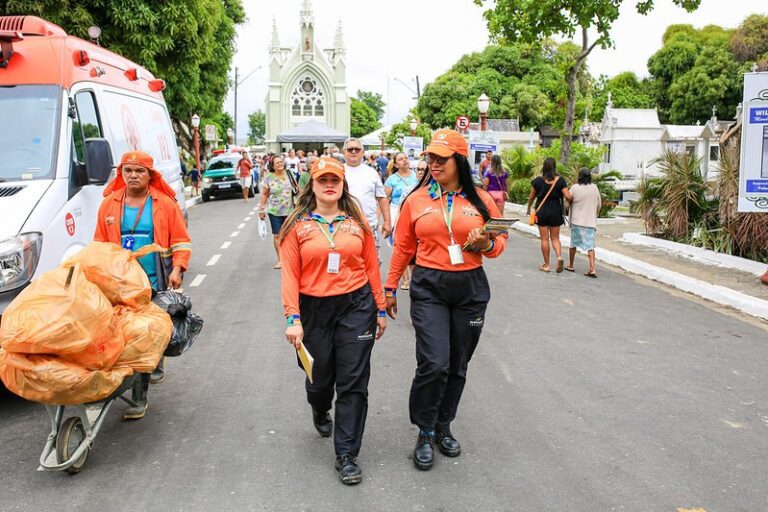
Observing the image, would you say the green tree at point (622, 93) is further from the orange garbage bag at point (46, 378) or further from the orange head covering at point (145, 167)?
the orange garbage bag at point (46, 378)

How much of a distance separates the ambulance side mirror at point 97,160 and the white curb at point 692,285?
4563 millimetres

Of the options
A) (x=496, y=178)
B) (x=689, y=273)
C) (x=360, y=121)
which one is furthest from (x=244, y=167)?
(x=360, y=121)

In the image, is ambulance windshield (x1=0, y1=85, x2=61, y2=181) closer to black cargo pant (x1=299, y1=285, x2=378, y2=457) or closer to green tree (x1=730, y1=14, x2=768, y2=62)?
black cargo pant (x1=299, y1=285, x2=378, y2=457)

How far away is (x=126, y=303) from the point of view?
4426 millimetres

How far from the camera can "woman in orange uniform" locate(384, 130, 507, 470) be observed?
4.47 metres

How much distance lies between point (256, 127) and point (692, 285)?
15182cm

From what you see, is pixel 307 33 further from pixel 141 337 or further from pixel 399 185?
pixel 141 337

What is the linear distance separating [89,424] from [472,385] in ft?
9.59

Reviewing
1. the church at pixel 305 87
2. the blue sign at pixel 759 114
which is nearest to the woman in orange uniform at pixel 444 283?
the blue sign at pixel 759 114

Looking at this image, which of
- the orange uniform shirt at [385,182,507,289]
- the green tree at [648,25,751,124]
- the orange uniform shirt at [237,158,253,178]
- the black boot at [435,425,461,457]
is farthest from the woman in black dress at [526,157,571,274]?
the green tree at [648,25,751,124]

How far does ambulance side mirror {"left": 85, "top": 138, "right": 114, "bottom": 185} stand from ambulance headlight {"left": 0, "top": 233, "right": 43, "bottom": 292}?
102 cm

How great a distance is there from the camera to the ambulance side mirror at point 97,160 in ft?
20.4

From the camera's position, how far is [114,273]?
14.4ft

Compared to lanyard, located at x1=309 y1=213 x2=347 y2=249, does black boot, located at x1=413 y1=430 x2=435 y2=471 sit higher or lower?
lower
